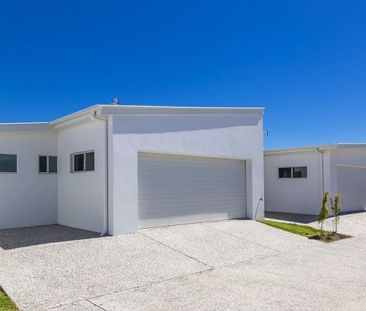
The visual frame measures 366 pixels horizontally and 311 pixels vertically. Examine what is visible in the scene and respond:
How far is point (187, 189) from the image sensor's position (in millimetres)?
12375

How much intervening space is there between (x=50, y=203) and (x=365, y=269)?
9802 mm

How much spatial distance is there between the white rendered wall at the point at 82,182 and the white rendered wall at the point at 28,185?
0.33 metres

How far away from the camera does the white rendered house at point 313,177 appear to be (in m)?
17.7

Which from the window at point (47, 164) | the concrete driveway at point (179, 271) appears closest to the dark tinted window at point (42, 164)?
the window at point (47, 164)

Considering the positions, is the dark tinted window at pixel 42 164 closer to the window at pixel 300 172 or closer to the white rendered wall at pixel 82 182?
the white rendered wall at pixel 82 182

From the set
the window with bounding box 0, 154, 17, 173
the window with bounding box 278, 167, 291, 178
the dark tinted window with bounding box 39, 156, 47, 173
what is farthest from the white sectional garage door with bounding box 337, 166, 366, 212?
the window with bounding box 0, 154, 17, 173

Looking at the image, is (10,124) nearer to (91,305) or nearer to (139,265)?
(139,265)

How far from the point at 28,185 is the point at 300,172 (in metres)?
13.0

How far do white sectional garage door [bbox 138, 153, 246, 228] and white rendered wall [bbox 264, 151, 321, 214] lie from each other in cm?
557

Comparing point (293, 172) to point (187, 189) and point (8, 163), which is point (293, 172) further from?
point (8, 163)

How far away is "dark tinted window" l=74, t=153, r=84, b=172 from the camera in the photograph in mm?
11594

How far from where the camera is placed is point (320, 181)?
17719 mm

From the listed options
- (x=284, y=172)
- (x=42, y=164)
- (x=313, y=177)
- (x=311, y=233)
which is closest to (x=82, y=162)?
(x=42, y=164)

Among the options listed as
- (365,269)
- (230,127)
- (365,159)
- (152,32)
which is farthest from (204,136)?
(365,159)
